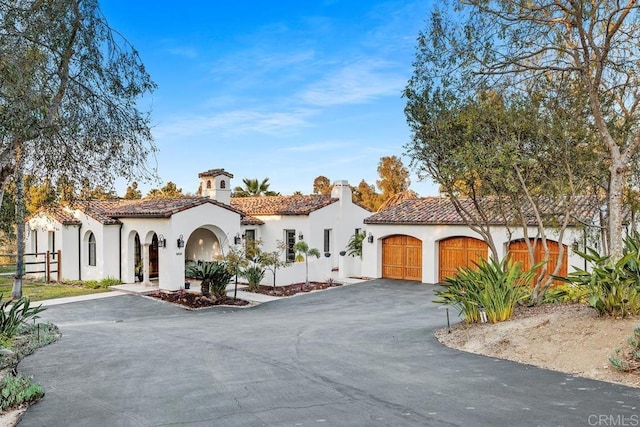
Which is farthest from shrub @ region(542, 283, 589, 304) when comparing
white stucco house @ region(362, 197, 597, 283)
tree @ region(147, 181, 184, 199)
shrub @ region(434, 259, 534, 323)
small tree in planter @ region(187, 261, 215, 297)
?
tree @ region(147, 181, 184, 199)

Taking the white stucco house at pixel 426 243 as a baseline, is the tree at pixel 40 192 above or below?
above

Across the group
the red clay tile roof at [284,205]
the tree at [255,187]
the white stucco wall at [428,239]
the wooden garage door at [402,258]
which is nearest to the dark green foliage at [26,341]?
the red clay tile roof at [284,205]

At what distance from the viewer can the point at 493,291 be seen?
35.2 feet

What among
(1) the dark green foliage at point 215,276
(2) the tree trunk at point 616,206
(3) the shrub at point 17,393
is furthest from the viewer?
(1) the dark green foliage at point 215,276

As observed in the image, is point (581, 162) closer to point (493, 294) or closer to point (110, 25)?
point (493, 294)

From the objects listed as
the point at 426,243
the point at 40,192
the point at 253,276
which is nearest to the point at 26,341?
the point at 40,192

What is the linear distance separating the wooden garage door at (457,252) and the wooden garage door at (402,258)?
4.28ft

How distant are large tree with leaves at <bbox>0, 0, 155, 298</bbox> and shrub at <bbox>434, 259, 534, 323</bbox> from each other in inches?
295

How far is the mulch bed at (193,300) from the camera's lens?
19359 mm

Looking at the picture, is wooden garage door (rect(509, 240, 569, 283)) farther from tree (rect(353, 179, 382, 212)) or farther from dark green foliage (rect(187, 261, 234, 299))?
tree (rect(353, 179, 382, 212))

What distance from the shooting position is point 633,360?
714 centimetres

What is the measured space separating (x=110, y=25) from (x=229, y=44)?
944cm

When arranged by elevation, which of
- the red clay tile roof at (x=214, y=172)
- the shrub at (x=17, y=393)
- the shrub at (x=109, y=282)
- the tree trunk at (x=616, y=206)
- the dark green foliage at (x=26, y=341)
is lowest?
the shrub at (x=109, y=282)

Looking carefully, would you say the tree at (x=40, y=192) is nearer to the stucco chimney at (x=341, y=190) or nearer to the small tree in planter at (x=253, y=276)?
the small tree in planter at (x=253, y=276)
